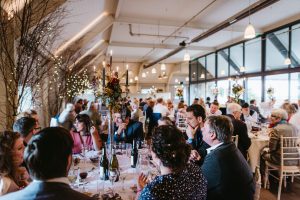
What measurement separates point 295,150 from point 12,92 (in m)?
4.36

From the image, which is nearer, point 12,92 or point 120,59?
point 12,92

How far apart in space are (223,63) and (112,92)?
38.1 feet

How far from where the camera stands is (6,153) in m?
1.77

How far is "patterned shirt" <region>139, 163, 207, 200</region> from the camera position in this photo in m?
1.28

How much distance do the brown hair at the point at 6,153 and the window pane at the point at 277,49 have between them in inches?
370

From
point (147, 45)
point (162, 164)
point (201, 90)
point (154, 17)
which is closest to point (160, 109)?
point (154, 17)

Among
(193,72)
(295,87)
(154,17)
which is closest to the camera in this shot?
(154,17)

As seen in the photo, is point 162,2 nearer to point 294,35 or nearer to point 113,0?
point 113,0

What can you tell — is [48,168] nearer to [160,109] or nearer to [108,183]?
[108,183]

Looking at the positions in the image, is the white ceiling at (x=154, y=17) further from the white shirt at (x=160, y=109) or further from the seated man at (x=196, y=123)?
the seated man at (x=196, y=123)

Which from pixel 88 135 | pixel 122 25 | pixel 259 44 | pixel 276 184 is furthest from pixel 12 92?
pixel 259 44

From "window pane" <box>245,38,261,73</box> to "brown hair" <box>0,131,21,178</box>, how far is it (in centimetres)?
1029

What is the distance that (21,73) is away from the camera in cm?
285

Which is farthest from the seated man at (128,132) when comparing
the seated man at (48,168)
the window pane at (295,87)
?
the window pane at (295,87)
